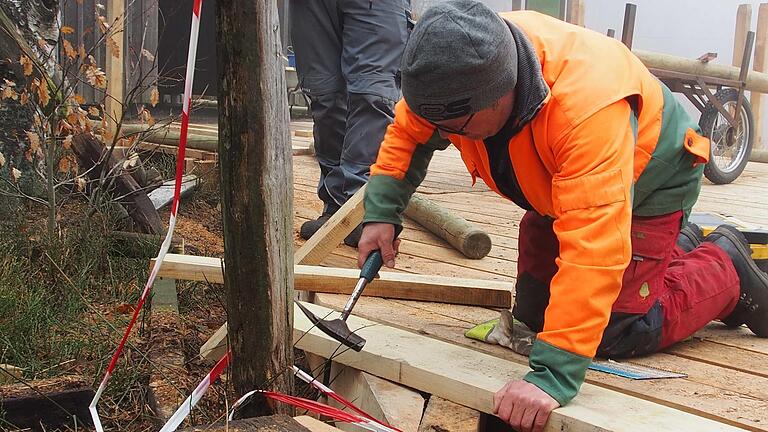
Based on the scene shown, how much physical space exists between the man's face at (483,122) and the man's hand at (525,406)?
1.93 feet

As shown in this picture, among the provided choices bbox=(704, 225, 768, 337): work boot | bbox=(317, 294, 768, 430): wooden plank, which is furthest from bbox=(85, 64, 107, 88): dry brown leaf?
bbox=(704, 225, 768, 337): work boot

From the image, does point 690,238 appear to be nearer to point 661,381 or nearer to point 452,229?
point 661,381

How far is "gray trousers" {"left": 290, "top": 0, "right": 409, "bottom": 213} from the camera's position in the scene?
12.5 feet

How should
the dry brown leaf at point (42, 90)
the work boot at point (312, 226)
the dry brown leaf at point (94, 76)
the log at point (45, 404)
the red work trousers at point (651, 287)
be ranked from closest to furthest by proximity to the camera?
the log at point (45, 404) < the red work trousers at point (651, 287) < the dry brown leaf at point (42, 90) < the dry brown leaf at point (94, 76) < the work boot at point (312, 226)

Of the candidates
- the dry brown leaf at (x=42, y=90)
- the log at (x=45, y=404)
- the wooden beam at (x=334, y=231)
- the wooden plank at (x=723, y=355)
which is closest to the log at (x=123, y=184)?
the dry brown leaf at (x=42, y=90)

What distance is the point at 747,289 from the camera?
260 cm

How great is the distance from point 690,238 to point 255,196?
1811 millimetres

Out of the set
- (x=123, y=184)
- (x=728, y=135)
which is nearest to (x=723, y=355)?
(x=123, y=184)

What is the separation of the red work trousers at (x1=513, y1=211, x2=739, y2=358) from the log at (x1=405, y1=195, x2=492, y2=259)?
1119 millimetres

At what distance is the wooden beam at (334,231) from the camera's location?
322 centimetres

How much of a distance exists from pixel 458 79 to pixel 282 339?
27.4 inches

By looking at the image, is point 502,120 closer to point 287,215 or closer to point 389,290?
point 287,215

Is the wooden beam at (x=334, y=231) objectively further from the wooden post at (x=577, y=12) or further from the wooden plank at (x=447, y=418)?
the wooden post at (x=577, y=12)

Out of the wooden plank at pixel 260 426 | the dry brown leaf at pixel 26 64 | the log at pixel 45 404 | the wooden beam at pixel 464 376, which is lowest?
the log at pixel 45 404
